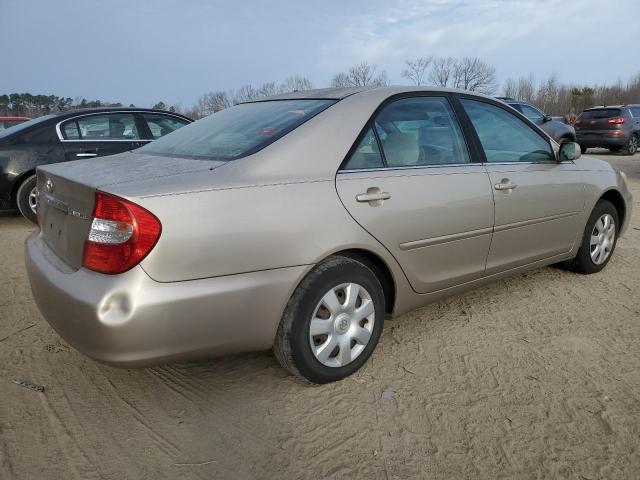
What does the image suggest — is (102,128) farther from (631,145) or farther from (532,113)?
(631,145)

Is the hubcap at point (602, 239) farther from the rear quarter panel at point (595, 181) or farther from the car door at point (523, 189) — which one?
the car door at point (523, 189)

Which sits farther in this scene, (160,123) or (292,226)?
(160,123)

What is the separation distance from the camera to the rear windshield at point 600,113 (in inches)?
578

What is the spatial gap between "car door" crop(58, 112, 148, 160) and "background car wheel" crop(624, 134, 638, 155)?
1410 centimetres

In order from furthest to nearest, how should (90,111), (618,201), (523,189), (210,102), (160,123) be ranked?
(210,102), (160,123), (90,111), (618,201), (523,189)

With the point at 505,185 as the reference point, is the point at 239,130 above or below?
above

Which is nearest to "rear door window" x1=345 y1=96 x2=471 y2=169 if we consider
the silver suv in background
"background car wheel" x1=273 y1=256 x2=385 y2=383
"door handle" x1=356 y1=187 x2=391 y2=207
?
"door handle" x1=356 y1=187 x2=391 y2=207

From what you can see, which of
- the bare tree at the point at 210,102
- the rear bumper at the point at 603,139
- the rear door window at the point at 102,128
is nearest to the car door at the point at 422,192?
the rear door window at the point at 102,128

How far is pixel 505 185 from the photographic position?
3.21 m

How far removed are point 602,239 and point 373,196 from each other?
2.63 meters

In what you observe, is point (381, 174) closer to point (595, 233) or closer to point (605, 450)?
point (605, 450)

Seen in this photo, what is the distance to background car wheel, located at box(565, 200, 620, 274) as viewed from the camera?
4051 millimetres

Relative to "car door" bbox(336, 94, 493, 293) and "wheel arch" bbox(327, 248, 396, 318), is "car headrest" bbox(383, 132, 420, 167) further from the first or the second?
"wheel arch" bbox(327, 248, 396, 318)

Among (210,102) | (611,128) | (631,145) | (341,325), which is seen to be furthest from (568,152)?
(210,102)
